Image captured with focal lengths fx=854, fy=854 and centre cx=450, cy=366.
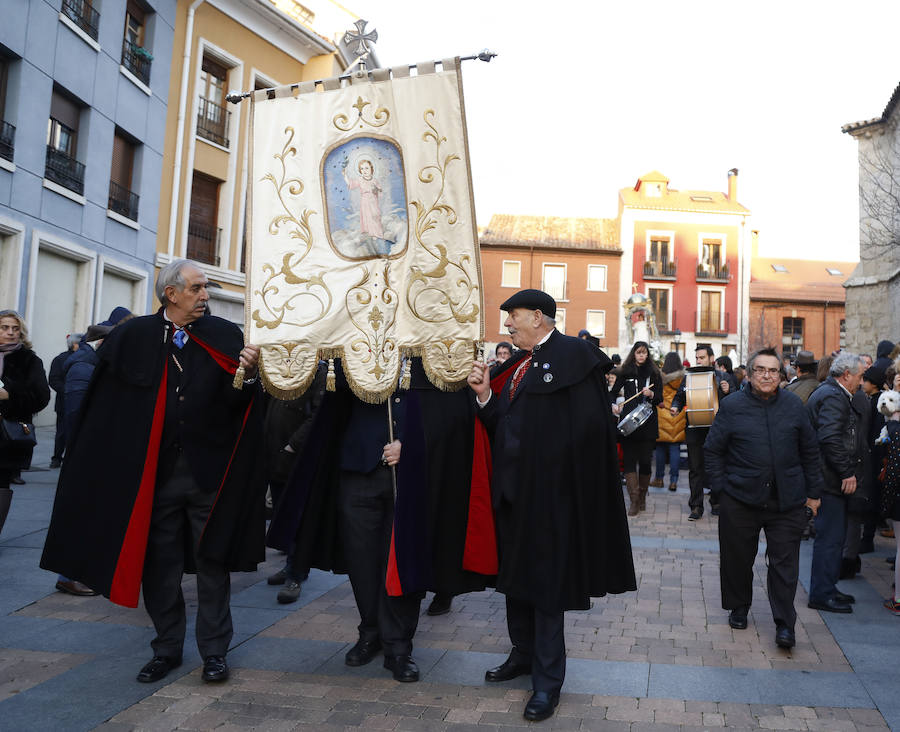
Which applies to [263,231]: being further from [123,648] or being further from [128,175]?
[128,175]

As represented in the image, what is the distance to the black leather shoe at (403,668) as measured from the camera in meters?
4.26

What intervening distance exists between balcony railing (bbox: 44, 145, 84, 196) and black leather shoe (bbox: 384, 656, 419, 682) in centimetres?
1399

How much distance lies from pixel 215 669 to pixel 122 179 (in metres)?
16.5

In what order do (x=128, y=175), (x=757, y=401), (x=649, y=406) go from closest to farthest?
(x=757, y=401) < (x=649, y=406) < (x=128, y=175)

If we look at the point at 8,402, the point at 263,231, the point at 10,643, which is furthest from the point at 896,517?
the point at 8,402

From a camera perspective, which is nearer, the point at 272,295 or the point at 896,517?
the point at 272,295

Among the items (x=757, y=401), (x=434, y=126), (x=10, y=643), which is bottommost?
(x=10, y=643)

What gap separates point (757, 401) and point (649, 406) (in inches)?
184

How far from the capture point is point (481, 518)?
453cm

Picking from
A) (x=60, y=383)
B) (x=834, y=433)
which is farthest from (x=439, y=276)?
(x=60, y=383)

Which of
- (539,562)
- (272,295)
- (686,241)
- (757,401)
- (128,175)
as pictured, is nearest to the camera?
(539,562)

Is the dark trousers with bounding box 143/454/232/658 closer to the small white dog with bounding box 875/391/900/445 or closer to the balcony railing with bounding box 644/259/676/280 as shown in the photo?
the small white dog with bounding box 875/391/900/445

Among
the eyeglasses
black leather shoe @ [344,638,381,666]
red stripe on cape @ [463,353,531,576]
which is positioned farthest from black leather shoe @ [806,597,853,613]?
black leather shoe @ [344,638,381,666]

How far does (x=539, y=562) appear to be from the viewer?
13.4 feet
